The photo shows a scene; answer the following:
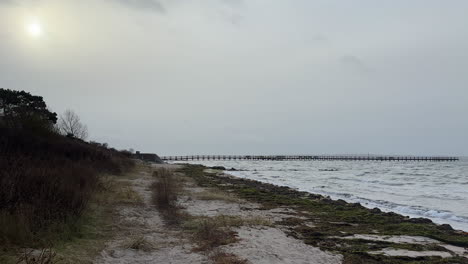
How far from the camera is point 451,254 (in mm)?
9648

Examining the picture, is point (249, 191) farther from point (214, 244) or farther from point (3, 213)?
point (3, 213)

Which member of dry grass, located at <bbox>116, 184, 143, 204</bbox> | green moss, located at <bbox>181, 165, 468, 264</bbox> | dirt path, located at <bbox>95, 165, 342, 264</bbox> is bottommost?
green moss, located at <bbox>181, 165, 468, 264</bbox>

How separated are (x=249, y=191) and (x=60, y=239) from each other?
→ 1722cm

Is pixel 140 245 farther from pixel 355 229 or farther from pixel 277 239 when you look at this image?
pixel 355 229

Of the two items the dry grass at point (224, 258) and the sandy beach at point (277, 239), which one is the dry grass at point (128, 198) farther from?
the dry grass at point (224, 258)

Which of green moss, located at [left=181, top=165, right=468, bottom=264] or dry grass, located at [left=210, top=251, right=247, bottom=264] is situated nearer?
dry grass, located at [left=210, top=251, right=247, bottom=264]

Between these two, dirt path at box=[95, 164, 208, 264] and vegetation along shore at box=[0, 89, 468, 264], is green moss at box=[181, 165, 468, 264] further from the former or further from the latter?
dirt path at box=[95, 164, 208, 264]

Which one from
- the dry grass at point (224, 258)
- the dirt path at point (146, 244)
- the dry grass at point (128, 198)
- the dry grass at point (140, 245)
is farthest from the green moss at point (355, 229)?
the dry grass at point (128, 198)

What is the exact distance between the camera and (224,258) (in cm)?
725

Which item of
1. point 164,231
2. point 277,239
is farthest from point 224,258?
point 164,231

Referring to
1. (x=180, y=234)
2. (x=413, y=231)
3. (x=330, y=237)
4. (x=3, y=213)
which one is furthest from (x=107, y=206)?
(x=413, y=231)

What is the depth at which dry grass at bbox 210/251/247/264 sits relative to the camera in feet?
23.1

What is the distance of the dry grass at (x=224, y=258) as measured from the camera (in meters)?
7.05

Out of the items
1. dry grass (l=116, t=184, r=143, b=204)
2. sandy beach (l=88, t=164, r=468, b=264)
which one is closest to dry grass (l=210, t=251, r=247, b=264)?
sandy beach (l=88, t=164, r=468, b=264)
